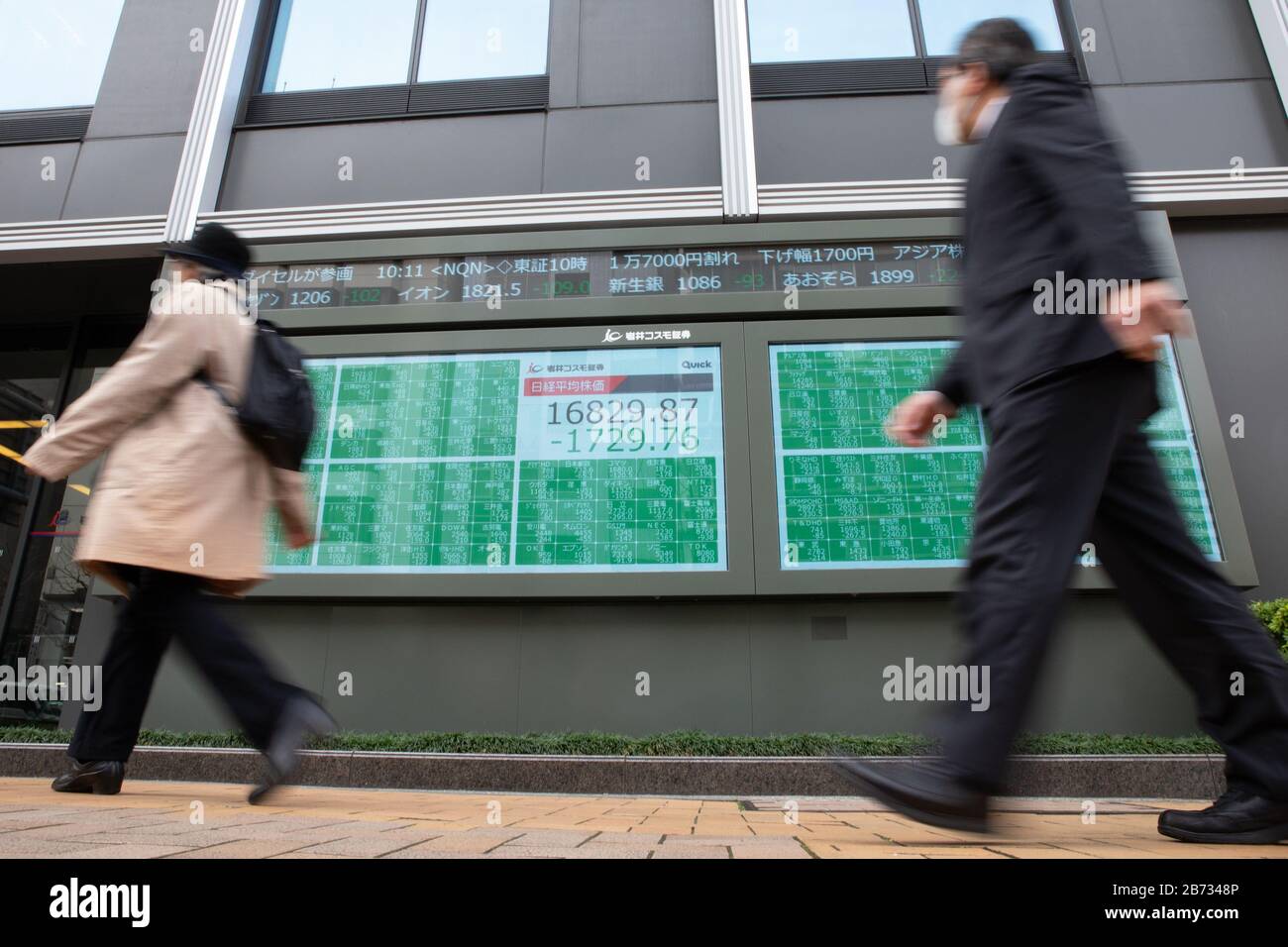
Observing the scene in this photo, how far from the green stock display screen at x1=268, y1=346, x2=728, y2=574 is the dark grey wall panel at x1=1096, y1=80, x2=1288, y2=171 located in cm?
421

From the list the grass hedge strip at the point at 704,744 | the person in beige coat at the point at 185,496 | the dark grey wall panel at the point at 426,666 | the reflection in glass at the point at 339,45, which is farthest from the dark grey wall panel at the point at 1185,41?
the person in beige coat at the point at 185,496

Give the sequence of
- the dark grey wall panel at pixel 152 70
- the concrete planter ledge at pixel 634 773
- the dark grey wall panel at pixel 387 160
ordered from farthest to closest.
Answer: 1. the dark grey wall panel at pixel 152 70
2. the dark grey wall panel at pixel 387 160
3. the concrete planter ledge at pixel 634 773

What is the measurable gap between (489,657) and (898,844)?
3.70 m

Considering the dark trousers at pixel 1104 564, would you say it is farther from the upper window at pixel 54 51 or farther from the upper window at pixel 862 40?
Result: the upper window at pixel 54 51

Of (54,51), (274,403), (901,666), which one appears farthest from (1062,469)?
(54,51)

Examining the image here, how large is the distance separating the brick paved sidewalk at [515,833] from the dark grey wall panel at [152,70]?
665 cm

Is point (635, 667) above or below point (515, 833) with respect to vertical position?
above

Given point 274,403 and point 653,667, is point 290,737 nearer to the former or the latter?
point 274,403

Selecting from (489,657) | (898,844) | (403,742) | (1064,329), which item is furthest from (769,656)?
(1064,329)

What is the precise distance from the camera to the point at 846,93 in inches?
250

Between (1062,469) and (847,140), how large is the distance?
5682 millimetres

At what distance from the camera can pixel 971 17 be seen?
6898 millimetres

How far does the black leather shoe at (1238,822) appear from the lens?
1.57 meters
